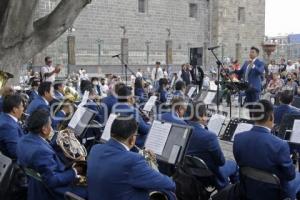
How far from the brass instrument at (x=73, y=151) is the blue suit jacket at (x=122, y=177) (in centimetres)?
100

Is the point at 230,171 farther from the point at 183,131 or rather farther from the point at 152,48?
the point at 152,48

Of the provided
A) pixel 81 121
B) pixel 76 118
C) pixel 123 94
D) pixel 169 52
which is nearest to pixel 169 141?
pixel 81 121

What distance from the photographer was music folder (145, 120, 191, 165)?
15.2 ft

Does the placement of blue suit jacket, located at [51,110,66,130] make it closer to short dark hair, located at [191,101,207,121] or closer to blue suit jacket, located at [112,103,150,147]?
blue suit jacket, located at [112,103,150,147]

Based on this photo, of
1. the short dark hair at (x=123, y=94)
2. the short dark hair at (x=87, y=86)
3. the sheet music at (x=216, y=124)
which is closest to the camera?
the sheet music at (x=216, y=124)

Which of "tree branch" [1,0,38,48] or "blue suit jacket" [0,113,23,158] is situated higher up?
"tree branch" [1,0,38,48]

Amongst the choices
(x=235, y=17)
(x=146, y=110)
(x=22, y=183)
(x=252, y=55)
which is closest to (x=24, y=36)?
(x=146, y=110)

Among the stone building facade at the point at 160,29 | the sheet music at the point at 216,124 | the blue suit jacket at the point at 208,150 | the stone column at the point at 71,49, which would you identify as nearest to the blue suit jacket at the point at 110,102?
the sheet music at the point at 216,124

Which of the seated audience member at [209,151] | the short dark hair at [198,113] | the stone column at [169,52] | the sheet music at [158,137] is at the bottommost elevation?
the seated audience member at [209,151]

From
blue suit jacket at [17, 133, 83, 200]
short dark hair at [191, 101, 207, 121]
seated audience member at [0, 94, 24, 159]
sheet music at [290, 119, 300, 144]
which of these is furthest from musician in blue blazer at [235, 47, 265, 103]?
blue suit jacket at [17, 133, 83, 200]

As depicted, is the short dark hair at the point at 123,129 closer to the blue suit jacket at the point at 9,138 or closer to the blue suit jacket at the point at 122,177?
the blue suit jacket at the point at 122,177

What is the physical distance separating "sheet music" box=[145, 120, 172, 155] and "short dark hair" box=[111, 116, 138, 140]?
0.97 meters

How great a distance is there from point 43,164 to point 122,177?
3.27 feet

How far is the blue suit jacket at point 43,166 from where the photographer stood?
4.29 m
